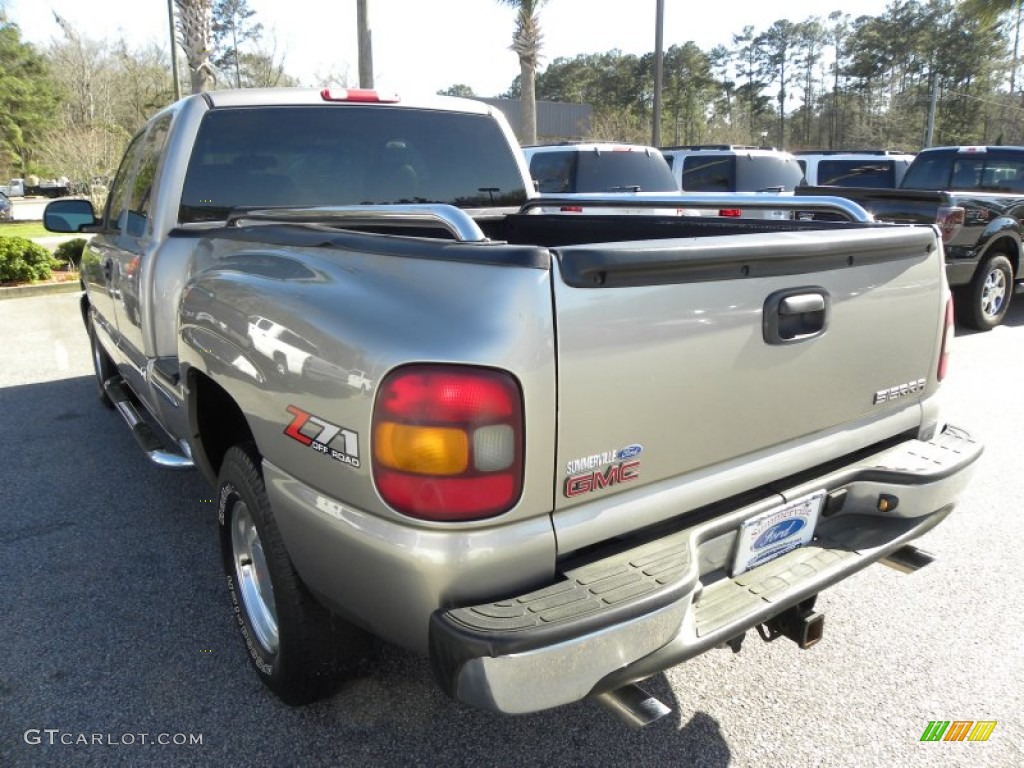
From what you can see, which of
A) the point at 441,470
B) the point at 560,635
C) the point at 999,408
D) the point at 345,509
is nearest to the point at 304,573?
the point at 345,509

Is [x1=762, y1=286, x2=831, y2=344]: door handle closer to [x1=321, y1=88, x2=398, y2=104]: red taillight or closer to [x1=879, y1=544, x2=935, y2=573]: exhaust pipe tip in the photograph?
[x1=879, y1=544, x2=935, y2=573]: exhaust pipe tip

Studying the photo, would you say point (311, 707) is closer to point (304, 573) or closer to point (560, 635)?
point (304, 573)

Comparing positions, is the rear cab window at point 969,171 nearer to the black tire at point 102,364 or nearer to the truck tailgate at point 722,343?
the truck tailgate at point 722,343

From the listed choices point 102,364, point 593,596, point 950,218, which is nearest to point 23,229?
point 102,364

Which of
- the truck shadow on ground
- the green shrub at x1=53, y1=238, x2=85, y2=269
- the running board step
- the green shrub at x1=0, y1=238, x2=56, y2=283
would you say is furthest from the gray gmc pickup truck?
the green shrub at x1=53, y1=238, x2=85, y2=269

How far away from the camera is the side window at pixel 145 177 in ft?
12.3

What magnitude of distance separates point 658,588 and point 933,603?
6.71 feet

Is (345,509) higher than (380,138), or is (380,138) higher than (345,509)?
(380,138)

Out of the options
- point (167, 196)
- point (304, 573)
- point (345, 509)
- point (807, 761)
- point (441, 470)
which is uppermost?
point (167, 196)

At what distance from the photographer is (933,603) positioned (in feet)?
10.4

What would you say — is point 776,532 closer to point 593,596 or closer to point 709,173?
point 593,596

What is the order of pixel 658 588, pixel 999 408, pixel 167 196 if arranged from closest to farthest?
A: pixel 658 588
pixel 167 196
pixel 999 408

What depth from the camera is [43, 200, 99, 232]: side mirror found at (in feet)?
15.7

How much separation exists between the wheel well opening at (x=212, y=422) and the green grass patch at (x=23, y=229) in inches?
759
